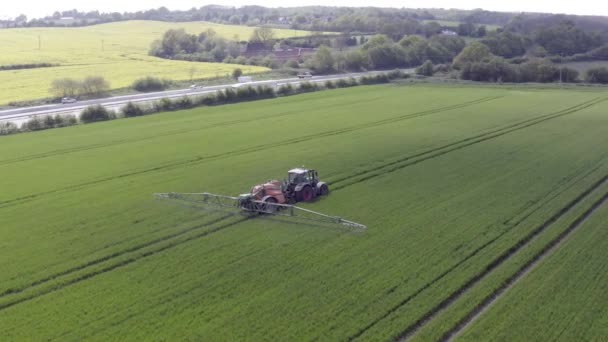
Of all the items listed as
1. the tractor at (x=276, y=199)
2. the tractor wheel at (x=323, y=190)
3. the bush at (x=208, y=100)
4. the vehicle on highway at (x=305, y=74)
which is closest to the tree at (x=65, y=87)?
the bush at (x=208, y=100)

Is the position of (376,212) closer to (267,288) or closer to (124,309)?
(267,288)

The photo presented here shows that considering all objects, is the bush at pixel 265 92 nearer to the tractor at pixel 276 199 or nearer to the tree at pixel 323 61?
the tree at pixel 323 61

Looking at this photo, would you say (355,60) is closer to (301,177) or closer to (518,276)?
(301,177)

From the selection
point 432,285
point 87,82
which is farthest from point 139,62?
point 432,285

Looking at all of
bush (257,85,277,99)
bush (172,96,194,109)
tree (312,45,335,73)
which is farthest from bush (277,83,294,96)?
tree (312,45,335,73)

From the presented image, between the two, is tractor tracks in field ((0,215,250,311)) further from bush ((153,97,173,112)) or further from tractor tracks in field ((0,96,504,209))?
bush ((153,97,173,112))

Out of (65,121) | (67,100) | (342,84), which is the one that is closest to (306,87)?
(342,84)
